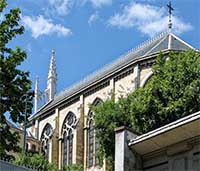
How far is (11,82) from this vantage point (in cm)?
2341

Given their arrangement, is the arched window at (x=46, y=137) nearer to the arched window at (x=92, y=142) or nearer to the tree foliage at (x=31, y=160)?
the arched window at (x=92, y=142)

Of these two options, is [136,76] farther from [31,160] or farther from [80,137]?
[31,160]

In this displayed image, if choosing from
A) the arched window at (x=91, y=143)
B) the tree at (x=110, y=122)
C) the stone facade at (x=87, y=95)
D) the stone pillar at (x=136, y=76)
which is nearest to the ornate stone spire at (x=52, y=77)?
the stone facade at (x=87, y=95)

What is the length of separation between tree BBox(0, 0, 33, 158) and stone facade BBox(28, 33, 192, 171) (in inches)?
607

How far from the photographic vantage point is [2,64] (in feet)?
75.9

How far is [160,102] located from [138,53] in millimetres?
15507

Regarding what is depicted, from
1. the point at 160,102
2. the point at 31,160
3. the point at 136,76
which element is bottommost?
the point at 31,160

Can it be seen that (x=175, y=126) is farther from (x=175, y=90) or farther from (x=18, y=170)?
(x=175, y=90)

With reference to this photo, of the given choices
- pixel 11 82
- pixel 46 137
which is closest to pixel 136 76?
pixel 46 137

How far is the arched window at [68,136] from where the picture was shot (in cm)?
4684

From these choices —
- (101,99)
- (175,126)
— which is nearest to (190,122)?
(175,126)

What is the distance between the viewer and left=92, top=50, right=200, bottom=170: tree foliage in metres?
27.4

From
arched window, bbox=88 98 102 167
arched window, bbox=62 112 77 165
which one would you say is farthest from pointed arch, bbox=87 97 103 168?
arched window, bbox=62 112 77 165

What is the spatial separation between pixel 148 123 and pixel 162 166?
45.0ft
